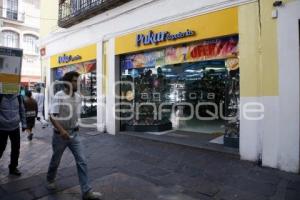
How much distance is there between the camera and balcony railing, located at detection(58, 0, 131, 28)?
10303 millimetres

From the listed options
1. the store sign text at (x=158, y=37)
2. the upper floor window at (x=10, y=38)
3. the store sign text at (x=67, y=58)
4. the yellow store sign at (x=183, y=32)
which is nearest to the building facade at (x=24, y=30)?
the upper floor window at (x=10, y=38)

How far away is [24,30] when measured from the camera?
29.6m

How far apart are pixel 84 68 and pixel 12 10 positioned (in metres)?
20.1

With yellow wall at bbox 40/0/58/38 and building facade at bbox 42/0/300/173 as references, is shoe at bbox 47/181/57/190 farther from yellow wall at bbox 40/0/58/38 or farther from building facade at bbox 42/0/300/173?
yellow wall at bbox 40/0/58/38

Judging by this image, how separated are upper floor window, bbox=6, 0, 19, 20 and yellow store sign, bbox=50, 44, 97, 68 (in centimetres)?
1726

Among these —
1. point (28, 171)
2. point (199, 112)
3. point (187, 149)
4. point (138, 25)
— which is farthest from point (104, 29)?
point (28, 171)

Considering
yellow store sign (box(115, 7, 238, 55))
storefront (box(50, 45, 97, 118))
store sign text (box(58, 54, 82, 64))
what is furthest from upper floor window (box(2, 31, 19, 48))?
yellow store sign (box(115, 7, 238, 55))

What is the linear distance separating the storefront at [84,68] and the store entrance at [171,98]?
2061 millimetres

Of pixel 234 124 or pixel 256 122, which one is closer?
pixel 256 122

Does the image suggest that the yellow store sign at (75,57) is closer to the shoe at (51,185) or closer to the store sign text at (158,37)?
the store sign text at (158,37)

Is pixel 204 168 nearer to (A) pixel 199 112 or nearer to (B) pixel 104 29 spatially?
(A) pixel 199 112

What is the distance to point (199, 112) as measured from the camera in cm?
1073

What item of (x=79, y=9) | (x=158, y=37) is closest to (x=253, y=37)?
(x=158, y=37)

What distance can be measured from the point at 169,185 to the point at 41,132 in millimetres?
7551
